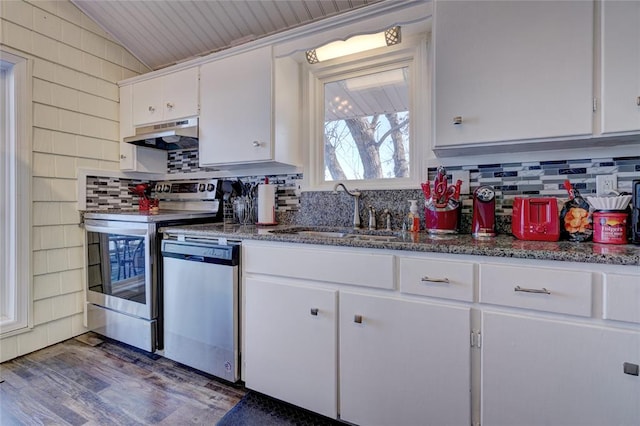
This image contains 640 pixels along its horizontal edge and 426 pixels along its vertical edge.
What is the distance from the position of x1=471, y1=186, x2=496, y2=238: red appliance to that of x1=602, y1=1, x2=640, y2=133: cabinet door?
490mm

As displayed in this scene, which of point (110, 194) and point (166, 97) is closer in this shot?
point (166, 97)

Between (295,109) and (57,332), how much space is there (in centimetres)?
242

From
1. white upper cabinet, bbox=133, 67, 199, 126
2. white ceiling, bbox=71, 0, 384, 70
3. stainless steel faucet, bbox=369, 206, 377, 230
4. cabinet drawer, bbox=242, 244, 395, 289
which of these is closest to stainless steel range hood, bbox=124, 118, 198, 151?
white upper cabinet, bbox=133, 67, 199, 126

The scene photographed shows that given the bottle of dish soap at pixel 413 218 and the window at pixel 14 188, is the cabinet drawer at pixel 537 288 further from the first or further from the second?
the window at pixel 14 188

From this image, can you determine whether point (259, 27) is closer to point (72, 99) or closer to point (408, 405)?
point (72, 99)

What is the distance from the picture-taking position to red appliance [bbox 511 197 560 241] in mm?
1334

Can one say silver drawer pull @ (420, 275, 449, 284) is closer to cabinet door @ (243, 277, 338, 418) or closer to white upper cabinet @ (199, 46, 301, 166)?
cabinet door @ (243, 277, 338, 418)

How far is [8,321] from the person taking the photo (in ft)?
6.71

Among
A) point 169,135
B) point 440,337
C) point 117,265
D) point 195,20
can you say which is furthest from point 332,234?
point 195,20

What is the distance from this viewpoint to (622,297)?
96cm

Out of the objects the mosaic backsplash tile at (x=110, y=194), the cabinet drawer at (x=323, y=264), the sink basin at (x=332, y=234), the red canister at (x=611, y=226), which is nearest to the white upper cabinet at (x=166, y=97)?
the mosaic backsplash tile at (x=110, y=194)

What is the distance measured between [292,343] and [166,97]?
2.09 metres

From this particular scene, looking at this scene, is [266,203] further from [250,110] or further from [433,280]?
[433,280]

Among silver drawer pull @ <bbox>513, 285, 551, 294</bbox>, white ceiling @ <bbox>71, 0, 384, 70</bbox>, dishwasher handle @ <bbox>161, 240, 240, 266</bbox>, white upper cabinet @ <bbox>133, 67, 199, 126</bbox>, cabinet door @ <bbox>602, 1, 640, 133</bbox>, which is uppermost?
white ceiling @ <bbox>71, 0, 384, 70</bbox>
